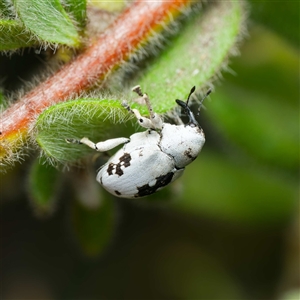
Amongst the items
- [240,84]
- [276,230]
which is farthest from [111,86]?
[276,230]

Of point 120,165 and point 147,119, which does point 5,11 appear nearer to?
point 147,119

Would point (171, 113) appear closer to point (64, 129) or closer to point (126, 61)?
point (126, 61)

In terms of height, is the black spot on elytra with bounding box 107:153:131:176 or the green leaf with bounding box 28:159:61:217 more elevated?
the black spot on elytra with bounding box 107:153:131:176

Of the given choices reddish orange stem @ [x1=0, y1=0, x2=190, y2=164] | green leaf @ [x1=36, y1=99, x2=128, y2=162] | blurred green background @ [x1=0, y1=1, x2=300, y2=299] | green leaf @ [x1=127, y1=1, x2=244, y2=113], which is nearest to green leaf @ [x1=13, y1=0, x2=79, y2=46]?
reddish orange stem @ [x1=0, y1=0, x2=190, y2=164]

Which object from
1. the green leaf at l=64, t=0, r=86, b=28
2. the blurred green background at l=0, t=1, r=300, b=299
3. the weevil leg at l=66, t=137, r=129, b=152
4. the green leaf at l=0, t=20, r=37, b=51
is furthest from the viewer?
the blurred green background at l=0, t=1, r=300, b=299

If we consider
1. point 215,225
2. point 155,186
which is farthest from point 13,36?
point 215,225

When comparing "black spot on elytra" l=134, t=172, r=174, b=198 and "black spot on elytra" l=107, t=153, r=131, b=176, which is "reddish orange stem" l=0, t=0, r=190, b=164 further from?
"black spot on elytra" l=134, t=172, r=174, b=198
